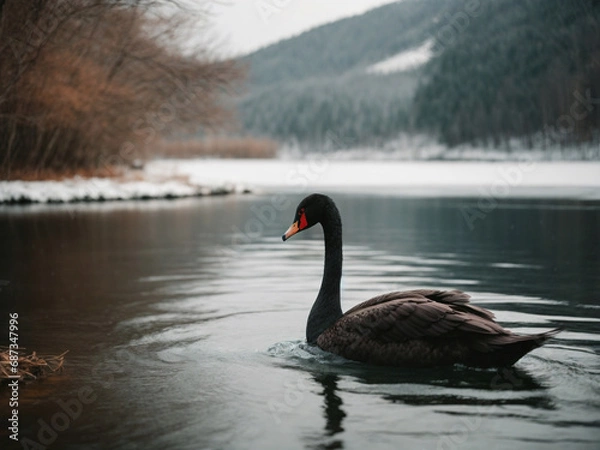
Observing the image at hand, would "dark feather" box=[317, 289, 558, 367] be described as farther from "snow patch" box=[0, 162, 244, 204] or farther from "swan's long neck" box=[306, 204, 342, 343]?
"snow patch" box=[0, 162, 244, 204]

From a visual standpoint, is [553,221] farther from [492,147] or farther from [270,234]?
[492,147]

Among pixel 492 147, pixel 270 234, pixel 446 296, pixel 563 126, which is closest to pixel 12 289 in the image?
pixel 446 296

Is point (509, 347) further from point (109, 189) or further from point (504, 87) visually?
point (504, 87)

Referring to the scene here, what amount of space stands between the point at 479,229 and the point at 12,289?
1247cm

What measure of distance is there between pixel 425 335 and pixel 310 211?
170cm

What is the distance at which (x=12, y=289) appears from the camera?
35.8ft

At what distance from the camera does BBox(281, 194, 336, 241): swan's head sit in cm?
711

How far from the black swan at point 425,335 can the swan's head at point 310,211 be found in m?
0.89

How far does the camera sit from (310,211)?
23.7ft

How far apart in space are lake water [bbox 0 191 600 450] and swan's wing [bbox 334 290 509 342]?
314 millimetres

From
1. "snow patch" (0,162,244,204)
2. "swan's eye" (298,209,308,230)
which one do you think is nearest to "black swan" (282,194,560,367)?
"swan's eye" (298,209,308,230)

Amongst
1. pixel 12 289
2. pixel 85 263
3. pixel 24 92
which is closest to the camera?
pixel 12 289

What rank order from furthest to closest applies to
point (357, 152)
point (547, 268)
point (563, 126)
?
point (357, 152) → point (563, 126) → point (547, 268)

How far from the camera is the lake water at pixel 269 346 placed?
4930 mm
